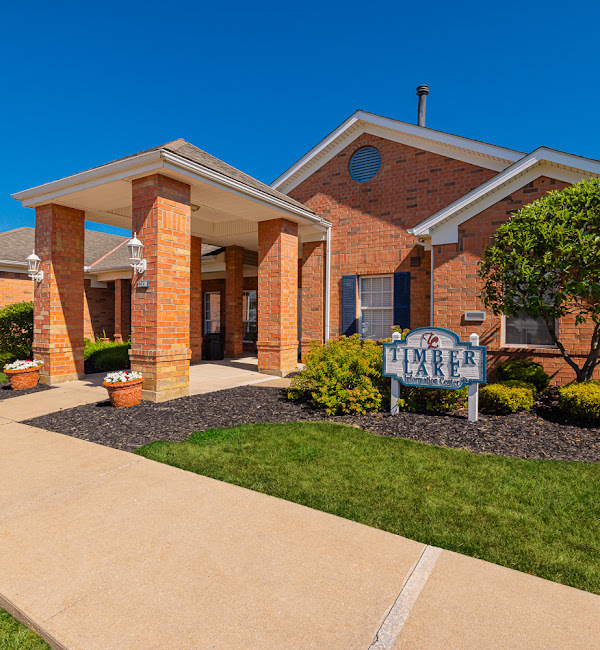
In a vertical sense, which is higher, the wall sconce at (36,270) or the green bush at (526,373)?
the wall sconce at (36,270)

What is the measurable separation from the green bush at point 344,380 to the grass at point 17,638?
16.0 ft

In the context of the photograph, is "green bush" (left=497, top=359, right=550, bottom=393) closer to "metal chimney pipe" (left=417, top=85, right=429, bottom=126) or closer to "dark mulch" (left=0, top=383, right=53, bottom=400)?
"metal chimney pipe" (left=417, top=85, right=429, bottom=126)

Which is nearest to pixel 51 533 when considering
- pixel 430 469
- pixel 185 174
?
pixel 430 469

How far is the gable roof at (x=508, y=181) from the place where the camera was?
8.18 m

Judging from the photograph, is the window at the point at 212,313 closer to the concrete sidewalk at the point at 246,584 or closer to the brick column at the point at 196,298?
the brick column at the point at 196,298

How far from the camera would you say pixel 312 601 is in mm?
2551

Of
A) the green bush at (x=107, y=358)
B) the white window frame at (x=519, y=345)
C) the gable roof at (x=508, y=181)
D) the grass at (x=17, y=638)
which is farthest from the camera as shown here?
the green bush at (x=107, y=358)

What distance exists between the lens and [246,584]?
107 inches

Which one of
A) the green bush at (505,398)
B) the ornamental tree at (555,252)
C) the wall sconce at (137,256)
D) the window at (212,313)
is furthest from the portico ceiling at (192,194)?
the green bush at (505,398)

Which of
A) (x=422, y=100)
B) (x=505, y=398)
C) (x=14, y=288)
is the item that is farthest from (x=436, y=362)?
(x=14, y=288)

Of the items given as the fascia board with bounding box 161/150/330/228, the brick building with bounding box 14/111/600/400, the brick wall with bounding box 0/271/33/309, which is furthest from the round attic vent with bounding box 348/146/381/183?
the brick wall with bounding box 0/271/33/309

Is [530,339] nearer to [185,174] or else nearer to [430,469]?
[430,469]

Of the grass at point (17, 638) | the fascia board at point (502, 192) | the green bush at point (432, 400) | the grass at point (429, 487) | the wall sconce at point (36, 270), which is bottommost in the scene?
the grass at point (17, 638)

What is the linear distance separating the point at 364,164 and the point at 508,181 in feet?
15.5
